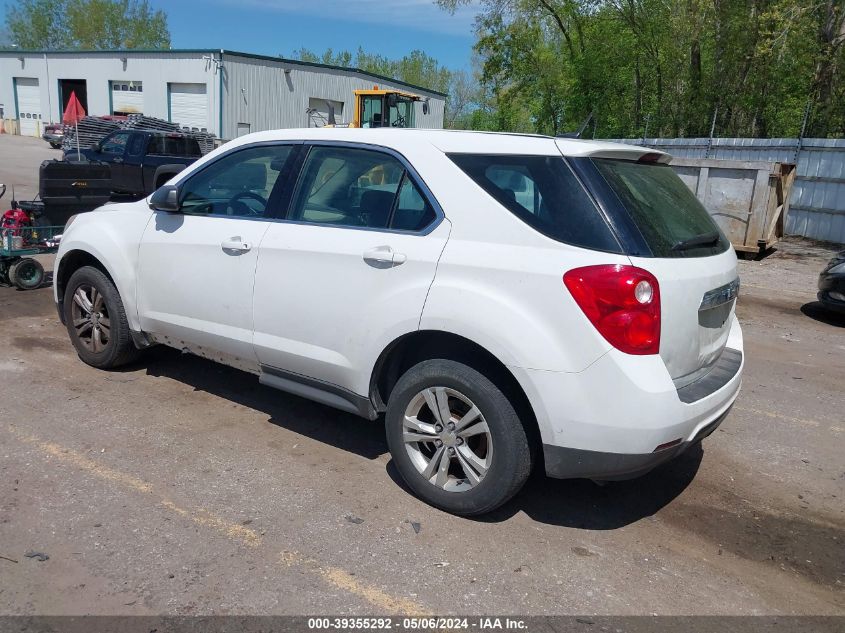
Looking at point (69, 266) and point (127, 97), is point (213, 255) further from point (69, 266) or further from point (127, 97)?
point (127, 97)

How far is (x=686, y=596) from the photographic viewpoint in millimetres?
3012

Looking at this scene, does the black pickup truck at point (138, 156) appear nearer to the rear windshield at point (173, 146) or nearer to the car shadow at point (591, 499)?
the rear windshield at point (173, 146)

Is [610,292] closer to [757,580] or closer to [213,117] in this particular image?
[757,580]

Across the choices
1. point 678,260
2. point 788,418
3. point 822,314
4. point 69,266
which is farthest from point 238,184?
point 822,314

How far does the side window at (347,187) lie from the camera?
3793 mm

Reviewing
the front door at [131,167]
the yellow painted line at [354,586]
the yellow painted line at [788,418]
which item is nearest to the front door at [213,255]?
the yellow painted line at [354,586]

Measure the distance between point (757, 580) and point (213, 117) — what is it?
3477cm

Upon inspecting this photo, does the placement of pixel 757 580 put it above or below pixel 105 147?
below

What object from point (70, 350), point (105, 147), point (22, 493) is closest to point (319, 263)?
point (22, 493)

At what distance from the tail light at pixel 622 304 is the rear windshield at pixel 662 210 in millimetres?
225

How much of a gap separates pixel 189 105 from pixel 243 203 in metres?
34.0

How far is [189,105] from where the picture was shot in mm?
35250

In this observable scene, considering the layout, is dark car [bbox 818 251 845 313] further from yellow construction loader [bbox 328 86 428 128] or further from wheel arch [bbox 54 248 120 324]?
yellow construction loader [bbox 328 86 428 128]

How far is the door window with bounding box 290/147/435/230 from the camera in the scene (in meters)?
3.66
